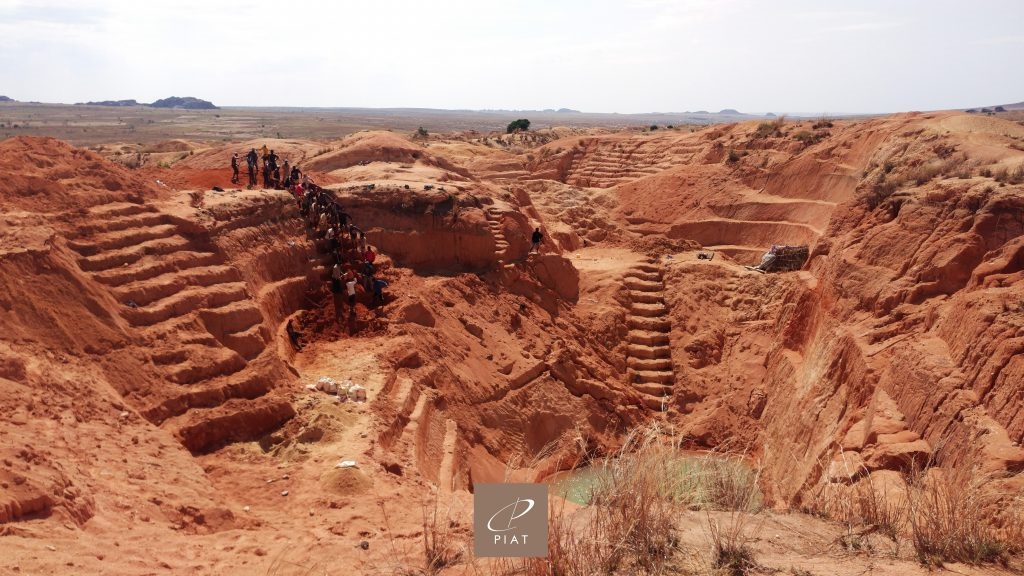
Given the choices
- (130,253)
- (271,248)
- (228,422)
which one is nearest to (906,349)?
(228,422)

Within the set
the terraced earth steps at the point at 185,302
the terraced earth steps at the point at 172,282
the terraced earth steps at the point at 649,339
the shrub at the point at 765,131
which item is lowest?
the terraced earth steps at the point at 649,339

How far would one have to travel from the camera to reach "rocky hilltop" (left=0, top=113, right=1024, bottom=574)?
6.93 metres

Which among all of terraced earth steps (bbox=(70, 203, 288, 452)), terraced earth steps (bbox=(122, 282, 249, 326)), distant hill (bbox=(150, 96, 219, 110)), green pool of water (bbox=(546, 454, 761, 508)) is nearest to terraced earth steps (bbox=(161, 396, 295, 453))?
terraced earth steps (bbox=(70, 203, 288, 452))

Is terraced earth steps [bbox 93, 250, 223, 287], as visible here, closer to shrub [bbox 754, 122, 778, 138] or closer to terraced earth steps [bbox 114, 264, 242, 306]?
terraced earth steps [bbox 114, 264, 242, 306]

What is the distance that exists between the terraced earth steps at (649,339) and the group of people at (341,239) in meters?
6.36

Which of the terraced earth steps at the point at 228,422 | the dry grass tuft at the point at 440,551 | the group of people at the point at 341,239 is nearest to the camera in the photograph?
the dry grass tuft at the point at 440,551

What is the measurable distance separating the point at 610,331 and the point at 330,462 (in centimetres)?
958

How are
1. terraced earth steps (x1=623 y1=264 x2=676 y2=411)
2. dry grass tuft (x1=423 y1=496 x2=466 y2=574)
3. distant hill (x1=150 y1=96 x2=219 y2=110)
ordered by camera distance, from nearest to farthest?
dry grass tuft (x1=423 y1=496 x2=466 y2=574), terraced earth steps (x1=623 y1=264 x2=676 y2=411), distant hill (x1=150 y1=96 x2=219 y2=110)

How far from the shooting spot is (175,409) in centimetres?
881

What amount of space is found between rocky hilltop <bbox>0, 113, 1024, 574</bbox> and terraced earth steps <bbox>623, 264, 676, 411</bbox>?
69mm

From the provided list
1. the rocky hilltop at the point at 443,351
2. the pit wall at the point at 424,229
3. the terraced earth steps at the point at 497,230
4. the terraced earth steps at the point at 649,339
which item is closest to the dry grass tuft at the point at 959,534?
the rocky hilltop at the point at 443,351

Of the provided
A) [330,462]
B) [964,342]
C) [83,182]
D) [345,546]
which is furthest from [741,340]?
[83,182]

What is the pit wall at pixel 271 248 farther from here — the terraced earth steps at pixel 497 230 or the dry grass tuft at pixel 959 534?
the dry grass tuft at pixel 959 534

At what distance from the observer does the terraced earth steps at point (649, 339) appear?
16.0 meters
